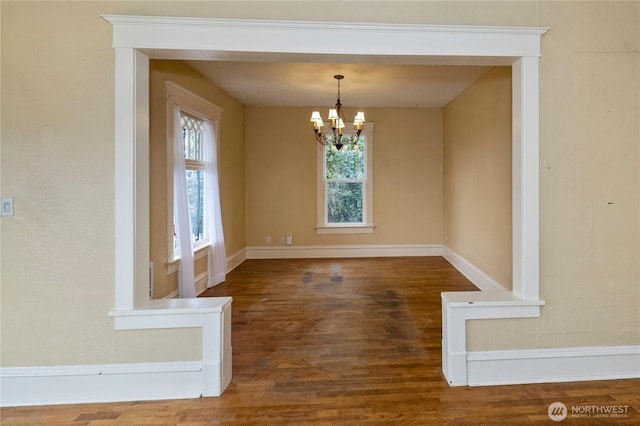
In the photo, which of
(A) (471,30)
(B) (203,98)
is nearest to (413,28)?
(A) (471,30)

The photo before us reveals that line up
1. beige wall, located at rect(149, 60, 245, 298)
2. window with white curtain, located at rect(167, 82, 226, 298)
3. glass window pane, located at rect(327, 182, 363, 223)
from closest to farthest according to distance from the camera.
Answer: beige wall, located at rect(149, 60, 245, 298)
window with white curtain, located at rect(167, 82, 226, 298)
glass window pane, located at rect(327, 182, 363, 223)

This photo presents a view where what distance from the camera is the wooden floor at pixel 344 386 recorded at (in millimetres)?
1954

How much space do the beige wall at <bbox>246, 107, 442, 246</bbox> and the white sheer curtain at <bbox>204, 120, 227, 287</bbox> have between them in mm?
1603

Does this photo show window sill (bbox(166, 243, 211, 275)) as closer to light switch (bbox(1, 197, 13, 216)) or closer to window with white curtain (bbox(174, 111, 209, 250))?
window with white curtain (bbox(174, 111, 209, 250))

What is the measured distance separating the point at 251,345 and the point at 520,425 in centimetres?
188

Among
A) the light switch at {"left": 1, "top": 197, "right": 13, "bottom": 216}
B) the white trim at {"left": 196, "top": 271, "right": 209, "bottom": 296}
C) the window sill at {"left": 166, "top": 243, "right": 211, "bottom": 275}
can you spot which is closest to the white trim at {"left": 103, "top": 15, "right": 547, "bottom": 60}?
the light switch at {"left": 1, "top": 197, "right": 13, "bottom": 216}

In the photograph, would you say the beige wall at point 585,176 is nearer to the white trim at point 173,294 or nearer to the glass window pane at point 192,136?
the white trim at point 173,294

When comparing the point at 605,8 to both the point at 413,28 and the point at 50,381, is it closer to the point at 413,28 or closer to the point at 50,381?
the point at 413,28

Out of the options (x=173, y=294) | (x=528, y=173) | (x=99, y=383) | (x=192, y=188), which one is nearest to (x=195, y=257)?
(x=173, y=294)

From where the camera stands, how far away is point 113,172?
2086 mm

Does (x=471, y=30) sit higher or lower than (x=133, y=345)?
higher

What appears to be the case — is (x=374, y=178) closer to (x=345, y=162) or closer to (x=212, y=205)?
(x=345, y=162)

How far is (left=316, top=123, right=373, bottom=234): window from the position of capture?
6.20 metres

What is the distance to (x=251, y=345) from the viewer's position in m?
2.82
